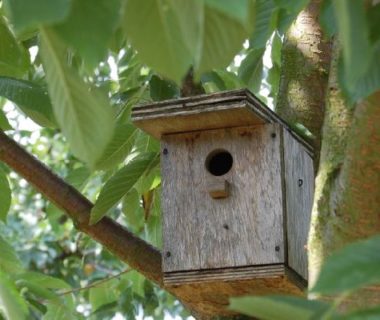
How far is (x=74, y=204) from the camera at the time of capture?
238cm

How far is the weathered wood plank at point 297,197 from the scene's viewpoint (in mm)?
2414

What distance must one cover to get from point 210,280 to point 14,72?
2.24ft

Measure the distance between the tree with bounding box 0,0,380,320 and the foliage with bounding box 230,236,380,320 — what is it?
0.15 m

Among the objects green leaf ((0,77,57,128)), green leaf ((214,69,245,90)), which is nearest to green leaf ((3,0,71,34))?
green leaf ((0,77,57,128))

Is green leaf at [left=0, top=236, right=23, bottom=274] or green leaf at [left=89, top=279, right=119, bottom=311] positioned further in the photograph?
green leaf at [left=89, top=279, right=119, bottom=311]

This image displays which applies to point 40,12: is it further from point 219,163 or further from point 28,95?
point 219,163

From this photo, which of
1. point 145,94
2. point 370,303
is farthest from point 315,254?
point 145,94

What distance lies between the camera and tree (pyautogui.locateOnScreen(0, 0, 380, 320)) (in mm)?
852

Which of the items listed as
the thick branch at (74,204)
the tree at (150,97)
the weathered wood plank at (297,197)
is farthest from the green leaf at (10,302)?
the weathered wood plank at (297,197)

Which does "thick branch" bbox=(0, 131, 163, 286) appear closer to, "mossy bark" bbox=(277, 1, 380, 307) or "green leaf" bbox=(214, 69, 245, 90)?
"green leaf" bbox=(214, 69, 245, 90)

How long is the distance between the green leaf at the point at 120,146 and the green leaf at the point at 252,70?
60 centimetres

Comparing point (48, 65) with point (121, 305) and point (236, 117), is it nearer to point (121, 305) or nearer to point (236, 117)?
point (236, 117)

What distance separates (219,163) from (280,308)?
1.74 m

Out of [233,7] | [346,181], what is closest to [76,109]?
[233,7]
